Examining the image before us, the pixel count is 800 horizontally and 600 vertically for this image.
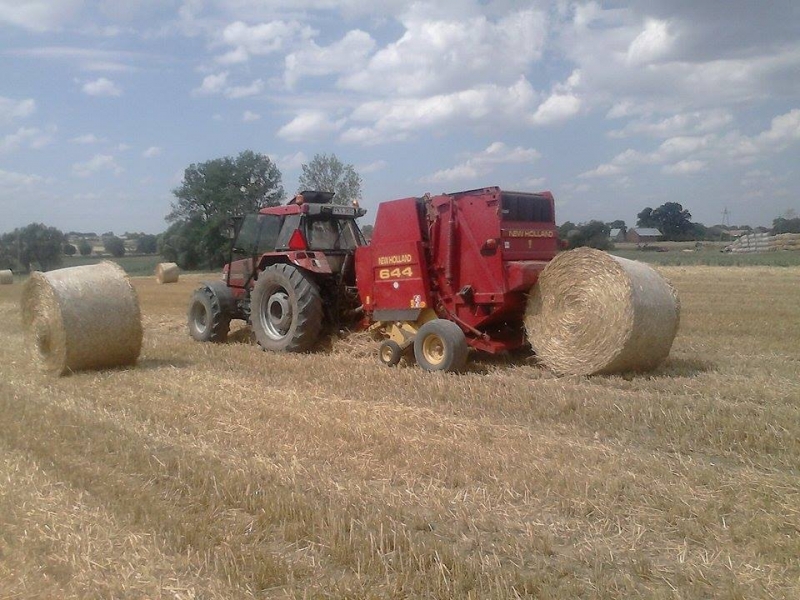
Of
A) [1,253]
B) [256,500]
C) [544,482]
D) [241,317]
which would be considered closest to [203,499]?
[256,500]

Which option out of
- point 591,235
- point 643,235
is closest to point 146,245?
point 643,235

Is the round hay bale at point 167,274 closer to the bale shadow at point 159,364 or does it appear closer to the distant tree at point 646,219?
the bale shadow at point 159,364

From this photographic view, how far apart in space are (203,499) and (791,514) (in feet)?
10.1

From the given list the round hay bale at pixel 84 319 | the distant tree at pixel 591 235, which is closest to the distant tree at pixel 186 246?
the distant tree at pixel 591 235

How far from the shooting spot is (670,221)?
2056 inches

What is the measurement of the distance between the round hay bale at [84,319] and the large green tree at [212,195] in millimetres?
31579

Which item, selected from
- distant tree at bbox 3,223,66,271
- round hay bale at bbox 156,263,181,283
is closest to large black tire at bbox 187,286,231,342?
round hay bale at bbox 156,263,181,283

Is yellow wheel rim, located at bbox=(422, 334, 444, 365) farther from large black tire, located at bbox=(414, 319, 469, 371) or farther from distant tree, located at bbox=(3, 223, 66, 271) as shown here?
distant tree, located at bbox=(3, 223, 66, 271)

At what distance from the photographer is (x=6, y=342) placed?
37.2 feet

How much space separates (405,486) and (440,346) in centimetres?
385

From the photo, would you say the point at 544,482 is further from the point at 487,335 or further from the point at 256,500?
the point at 487,335

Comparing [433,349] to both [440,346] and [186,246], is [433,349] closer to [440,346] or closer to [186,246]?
[440,346]

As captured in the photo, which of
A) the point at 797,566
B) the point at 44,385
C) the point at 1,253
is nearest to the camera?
the point at 797,566

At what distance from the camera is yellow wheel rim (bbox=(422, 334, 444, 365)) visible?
317 inches
